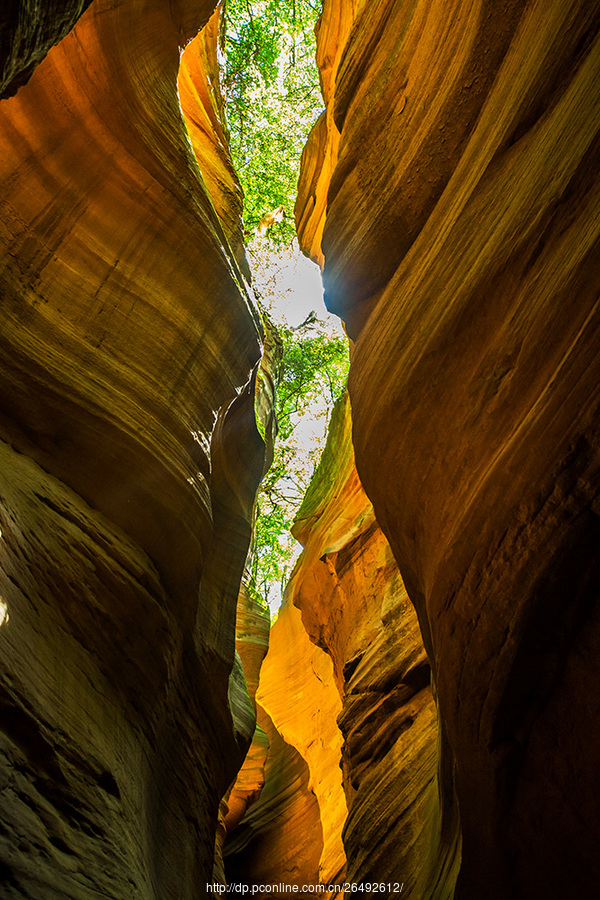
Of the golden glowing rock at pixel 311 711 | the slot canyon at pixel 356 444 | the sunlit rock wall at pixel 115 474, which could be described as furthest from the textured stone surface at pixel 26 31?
the golden glowing rock at pixel 311 711

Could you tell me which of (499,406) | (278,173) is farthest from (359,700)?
(278,173)

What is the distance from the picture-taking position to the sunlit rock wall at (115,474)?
351cm

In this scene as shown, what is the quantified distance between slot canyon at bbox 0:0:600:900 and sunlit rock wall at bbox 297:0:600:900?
23mm

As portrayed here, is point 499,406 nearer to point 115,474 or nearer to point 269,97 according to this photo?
point 115,474

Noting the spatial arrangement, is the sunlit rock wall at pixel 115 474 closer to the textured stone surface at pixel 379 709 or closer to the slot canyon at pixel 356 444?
the slot canyon at pixel 356 444

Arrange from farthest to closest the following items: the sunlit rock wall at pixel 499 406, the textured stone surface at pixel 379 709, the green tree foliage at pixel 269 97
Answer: the green tree foliage at pixel 269 97, the textured stone surface at pixel 379 709, the sunlit rock wall at pixel 499 406

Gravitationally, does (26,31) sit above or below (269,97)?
below

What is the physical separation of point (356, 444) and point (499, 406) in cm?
236

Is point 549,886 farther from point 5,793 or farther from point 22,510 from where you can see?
point 22,510

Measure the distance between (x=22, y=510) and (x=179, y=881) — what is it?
120 inches

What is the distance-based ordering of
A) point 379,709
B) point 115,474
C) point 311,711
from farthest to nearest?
point 311,711
point 379,709
point 115,474

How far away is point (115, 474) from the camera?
533cm

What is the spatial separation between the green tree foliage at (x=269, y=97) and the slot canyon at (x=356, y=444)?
8.48 m

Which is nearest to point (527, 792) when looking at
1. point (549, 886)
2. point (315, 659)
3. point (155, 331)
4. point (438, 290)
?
point (549, 886)
